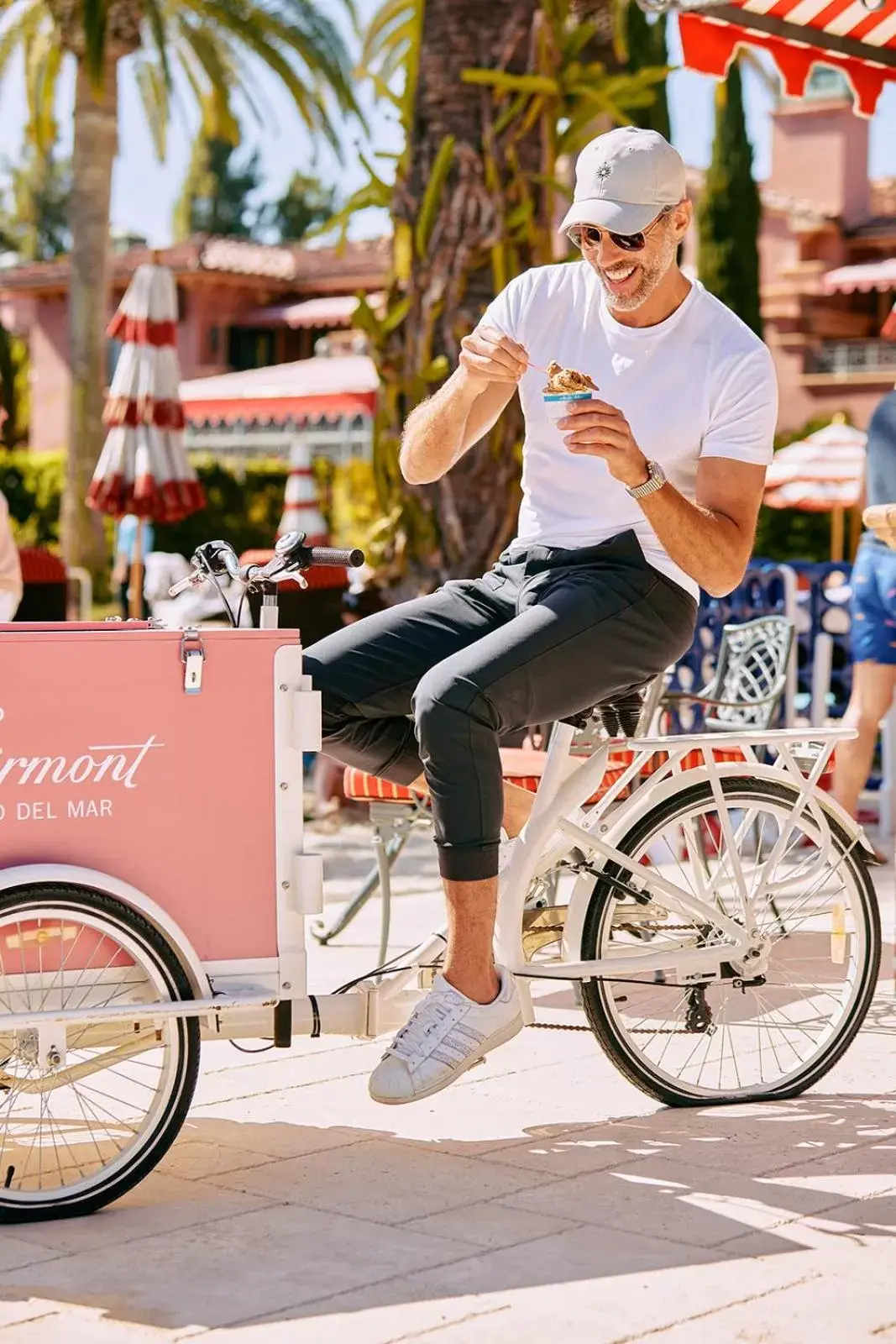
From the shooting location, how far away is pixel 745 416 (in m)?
3.88

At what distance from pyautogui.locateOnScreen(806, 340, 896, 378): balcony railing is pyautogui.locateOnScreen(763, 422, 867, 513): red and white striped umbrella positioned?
1242 centimetres

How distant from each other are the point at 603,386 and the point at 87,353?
59.8 ft

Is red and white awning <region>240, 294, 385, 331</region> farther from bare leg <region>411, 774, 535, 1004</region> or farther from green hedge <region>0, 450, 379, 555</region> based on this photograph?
bare leg <region>411, 774, 535, 1004</region>

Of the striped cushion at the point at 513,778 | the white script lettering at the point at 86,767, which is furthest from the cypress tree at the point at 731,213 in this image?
the white script lettering at the point at 86,767

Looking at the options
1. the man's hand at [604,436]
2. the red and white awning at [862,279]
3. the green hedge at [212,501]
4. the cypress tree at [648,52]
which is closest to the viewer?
the man's hand at [604,436]

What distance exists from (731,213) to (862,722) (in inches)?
915

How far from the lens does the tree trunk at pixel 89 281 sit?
69.6 ft

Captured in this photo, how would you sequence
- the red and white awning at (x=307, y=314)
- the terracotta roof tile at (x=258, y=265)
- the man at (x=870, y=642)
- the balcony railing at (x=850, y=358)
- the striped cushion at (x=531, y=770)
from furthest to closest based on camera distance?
the terracotta roof tile at (x=258, y=265) → the red and white awning at (x=307, y=314) → the balcony railing at (x=850, y=358) → the man at (x=870, y=642) → the striped cushion at (x=531, y=770)

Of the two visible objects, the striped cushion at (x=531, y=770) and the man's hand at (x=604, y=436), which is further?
the striped cushion at (x=531, y=770)

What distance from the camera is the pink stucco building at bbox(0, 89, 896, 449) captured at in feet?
116

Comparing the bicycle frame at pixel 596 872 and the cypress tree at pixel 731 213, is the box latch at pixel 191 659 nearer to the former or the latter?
the bicycle frame at pixel 596 872

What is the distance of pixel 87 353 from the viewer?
2147 cm

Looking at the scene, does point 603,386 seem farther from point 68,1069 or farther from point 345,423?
point 345,423

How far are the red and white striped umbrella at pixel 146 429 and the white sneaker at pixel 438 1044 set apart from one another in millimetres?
7756
